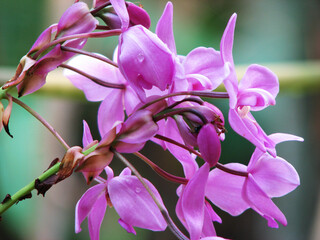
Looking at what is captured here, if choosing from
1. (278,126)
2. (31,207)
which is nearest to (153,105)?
(31,207)

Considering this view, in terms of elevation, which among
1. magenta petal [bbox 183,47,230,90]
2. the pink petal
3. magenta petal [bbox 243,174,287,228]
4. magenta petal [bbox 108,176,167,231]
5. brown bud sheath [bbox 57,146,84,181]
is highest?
the pink petal

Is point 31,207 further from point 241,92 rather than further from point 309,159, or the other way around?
point 241,92

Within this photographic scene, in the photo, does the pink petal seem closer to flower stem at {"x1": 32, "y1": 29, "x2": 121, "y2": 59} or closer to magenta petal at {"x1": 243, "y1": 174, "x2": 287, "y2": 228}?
flower stem at {"x1": 32, "y1": 29, "x2": 121, "y2": 59}

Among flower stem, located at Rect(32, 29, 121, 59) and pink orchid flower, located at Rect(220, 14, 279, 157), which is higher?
flower stem, located at Rect(32, 29, 121, 59)

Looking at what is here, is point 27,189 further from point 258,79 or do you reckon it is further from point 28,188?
point 258,79

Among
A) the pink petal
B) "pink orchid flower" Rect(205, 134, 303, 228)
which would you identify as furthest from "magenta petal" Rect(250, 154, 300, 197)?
the pink petal

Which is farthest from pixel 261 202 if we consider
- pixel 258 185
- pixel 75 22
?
pixel 75 22
